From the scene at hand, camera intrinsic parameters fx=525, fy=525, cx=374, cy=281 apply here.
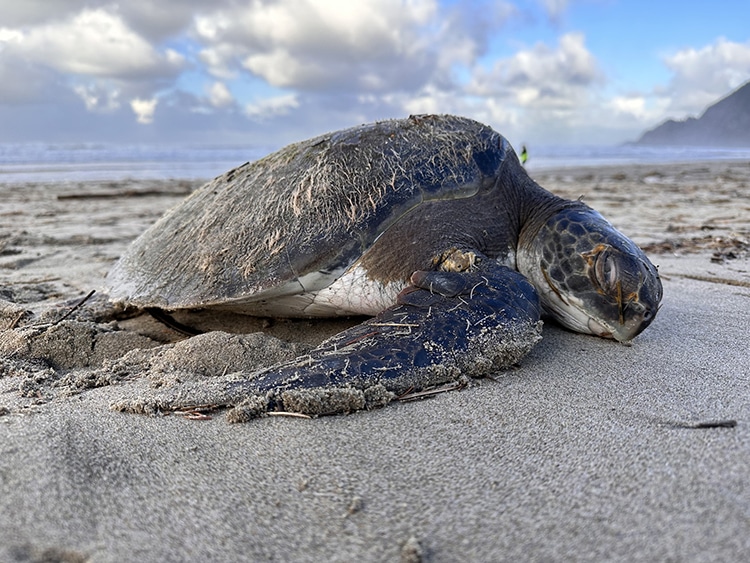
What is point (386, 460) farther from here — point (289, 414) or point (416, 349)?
point (416, 349)

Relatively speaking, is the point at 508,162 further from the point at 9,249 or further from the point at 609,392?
the point at 9,249

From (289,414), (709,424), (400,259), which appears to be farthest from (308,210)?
(709,424)

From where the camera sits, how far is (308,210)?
8.03ft

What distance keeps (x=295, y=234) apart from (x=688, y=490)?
1772mm

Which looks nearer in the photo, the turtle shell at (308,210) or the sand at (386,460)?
the sand at (386,460)

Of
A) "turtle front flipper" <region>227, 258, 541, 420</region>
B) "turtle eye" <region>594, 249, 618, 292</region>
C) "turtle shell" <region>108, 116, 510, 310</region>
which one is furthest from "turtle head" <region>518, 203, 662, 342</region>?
"turtle shell" <region>108, 116, 510, 310</region>

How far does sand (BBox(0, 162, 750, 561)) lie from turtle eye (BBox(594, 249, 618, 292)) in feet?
0.80

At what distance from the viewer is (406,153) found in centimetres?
255

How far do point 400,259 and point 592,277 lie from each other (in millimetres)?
809

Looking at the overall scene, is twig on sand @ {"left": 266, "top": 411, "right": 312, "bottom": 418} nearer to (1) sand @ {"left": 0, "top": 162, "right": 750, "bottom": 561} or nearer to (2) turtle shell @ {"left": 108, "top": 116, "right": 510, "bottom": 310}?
(1) sand @ {"left": 0, "top": 162, "right": 750, "bottom": 561}

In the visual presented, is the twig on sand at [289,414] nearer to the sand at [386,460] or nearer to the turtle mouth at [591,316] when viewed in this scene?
the sand at [386,460]

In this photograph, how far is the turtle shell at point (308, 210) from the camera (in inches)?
91.7

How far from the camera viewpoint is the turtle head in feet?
6.88

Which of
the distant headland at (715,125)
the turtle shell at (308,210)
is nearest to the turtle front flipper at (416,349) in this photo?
the turtle shell at (308,210)
